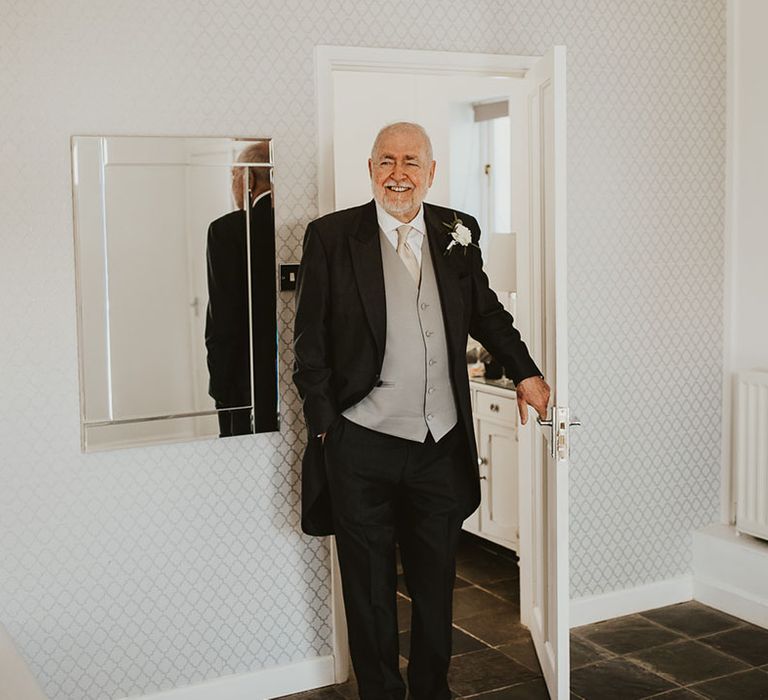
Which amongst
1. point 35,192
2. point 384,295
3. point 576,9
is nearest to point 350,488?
point 384,295

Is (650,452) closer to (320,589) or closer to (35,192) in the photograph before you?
(320,589)

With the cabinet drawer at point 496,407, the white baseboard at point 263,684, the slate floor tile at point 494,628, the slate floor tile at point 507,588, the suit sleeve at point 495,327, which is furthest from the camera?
the cabinet drawer at point 496,407

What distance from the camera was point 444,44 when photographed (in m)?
3.44

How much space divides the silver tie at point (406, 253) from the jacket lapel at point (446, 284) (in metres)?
0.06

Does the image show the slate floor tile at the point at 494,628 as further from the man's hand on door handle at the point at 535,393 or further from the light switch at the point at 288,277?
the light switch at the point at 288,277

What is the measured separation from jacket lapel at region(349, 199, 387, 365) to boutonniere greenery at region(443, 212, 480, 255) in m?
0.23

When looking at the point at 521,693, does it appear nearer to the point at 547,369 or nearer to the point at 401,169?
the point at 547,369

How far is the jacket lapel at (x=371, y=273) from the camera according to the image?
9.35 feet

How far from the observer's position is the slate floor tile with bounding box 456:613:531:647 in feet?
12.3

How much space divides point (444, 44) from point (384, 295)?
1.11 m

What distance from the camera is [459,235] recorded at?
2.99 meters

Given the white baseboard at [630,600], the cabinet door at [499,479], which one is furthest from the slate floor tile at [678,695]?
the cabinet door at [499,479]

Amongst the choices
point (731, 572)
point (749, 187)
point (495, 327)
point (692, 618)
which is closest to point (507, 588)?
point (692, 618)

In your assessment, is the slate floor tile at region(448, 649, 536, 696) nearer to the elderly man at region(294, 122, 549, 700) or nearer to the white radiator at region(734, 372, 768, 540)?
the elderly man at region(294, 122, 549, 700)
